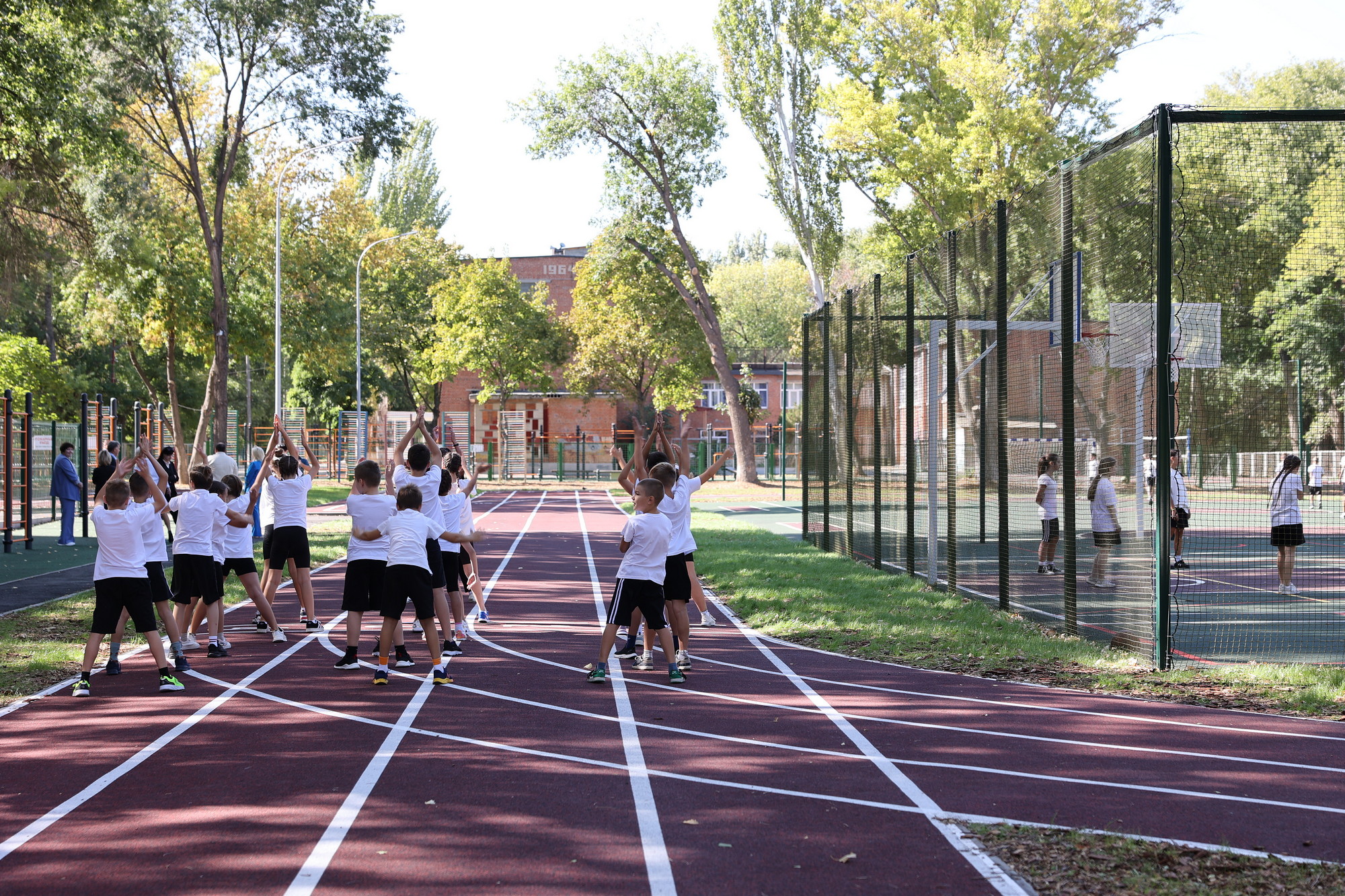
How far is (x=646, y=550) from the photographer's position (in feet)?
28.3

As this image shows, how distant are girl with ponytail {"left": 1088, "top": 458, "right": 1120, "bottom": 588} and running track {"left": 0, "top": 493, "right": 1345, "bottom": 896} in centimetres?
409

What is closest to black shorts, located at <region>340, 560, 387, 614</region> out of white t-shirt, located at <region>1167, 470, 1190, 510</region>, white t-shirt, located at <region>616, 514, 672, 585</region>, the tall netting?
white t-shirt, located at <region>616, 514, 672, 585</region>

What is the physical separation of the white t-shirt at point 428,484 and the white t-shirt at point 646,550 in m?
1.81

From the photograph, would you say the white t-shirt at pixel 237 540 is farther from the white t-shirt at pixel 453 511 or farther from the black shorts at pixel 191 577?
the white t-shirt at pixel 453 511

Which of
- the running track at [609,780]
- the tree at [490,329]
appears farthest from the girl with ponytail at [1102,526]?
the tree at [490,329]

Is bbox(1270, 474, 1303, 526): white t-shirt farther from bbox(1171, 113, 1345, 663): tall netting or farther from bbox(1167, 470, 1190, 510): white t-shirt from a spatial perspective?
bbox(1171, 113, 1345, 663): tall netting

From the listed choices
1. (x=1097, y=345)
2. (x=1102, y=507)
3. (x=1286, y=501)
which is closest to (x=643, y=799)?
(x=1097, y=345)

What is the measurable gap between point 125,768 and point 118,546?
2.51 m

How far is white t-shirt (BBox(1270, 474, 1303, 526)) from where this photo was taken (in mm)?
12594

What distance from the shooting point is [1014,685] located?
28.7 ft

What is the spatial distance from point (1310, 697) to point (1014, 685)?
1.98 metres

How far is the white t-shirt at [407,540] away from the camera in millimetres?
8586

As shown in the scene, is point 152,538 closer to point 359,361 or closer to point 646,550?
point 646,550

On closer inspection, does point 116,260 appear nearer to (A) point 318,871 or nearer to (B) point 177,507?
(B) point 177,507
